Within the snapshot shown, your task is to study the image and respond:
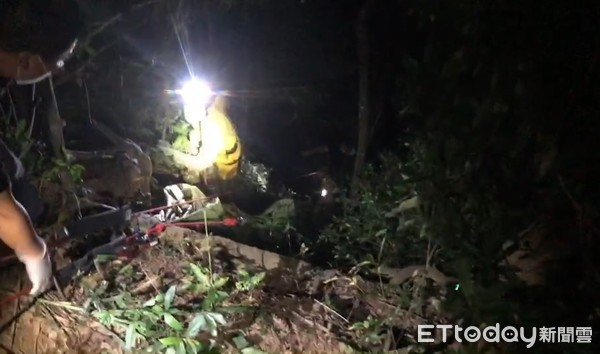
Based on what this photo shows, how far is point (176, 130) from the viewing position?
287 inches

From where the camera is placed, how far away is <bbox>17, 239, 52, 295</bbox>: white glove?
2.80 meters

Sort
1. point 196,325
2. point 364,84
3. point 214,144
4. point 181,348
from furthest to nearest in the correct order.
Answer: point 214,144
point 364,84
point 196,325
point 181,348

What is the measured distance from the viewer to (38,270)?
9.39ft

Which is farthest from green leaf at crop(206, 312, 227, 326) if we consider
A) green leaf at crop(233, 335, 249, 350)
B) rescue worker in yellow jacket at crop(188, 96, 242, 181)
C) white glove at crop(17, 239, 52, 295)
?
rescue worker in yellow jacket at crop(188, 96, 242, 181)

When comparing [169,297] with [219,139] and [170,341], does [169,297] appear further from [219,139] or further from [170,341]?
[219,139]

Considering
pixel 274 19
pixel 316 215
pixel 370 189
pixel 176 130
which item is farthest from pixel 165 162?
pixel 274 19

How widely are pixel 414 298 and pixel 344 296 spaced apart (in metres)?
0.48

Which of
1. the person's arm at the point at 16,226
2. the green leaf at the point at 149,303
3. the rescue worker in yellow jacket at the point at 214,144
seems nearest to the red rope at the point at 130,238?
the person's arm at the point at 16,226

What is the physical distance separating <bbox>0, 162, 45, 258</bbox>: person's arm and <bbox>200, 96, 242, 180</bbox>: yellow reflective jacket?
4.21 m

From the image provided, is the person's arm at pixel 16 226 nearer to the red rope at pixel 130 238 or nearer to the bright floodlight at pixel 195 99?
the red rope at pixel 130 238

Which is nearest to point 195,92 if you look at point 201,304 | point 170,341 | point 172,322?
point 201,304

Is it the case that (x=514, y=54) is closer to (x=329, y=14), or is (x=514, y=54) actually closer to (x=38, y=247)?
(x=38, y=247)

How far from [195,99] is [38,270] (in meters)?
4.34

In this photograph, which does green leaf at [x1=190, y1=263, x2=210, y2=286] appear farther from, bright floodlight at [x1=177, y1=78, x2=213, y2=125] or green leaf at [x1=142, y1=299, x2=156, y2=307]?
bright floodlight at [x1=177, y1=78, x2=213, y2=125]
